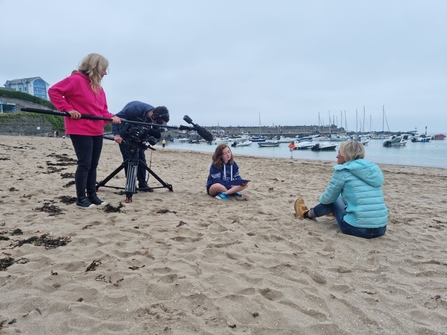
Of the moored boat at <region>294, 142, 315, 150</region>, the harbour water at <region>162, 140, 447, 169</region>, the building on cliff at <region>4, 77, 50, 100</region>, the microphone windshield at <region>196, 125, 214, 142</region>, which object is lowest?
the harbour water at <region>162, 140, 447, 169</region>

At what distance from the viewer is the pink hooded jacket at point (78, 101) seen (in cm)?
424

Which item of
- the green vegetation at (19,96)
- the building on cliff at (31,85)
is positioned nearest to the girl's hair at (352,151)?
the green vegetation at (19,96)

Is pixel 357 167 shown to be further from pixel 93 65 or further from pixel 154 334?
pixel 93 65

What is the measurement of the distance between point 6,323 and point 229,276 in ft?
5.40

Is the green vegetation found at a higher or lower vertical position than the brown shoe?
higher

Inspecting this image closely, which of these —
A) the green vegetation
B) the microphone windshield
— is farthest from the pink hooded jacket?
the green vegetation

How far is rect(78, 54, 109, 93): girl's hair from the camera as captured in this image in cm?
448

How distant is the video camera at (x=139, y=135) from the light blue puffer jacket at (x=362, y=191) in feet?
10.6

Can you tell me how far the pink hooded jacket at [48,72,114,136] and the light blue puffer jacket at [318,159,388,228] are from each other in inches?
139

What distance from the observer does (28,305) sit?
2.19 m

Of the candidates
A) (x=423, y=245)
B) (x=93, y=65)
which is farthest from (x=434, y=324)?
(x=93, y=65)

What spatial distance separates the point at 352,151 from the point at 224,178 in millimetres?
2705

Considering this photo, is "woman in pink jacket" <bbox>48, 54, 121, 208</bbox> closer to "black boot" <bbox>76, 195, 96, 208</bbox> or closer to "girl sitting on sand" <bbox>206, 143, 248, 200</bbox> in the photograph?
"black boot" <bbox>76, 195, 96, 208</bbox>

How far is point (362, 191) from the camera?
12.4 feet
